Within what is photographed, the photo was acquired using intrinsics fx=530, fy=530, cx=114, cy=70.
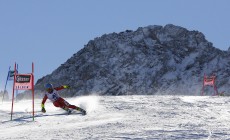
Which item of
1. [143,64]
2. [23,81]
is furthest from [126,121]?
[143,64]

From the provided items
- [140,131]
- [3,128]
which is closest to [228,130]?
[140,131]

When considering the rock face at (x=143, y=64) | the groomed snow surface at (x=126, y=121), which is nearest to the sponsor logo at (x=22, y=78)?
the groomed snow surface at (x=126, y=121)

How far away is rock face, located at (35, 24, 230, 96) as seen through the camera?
134375 millimetres

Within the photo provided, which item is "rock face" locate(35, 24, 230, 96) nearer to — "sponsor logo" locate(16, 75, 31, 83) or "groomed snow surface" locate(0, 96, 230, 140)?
"groomed snow surface" locate(0, 96, 230, 140)

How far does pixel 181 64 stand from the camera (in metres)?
143

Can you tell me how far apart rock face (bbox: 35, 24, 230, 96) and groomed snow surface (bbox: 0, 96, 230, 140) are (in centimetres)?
10375

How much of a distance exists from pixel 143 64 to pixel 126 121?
136m

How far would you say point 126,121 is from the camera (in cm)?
1593

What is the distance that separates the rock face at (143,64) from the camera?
134375 millimetres

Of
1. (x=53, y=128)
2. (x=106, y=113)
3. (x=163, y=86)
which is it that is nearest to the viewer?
(x=53, y=128)

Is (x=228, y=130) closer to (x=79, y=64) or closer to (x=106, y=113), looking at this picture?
(x=106, y=113)

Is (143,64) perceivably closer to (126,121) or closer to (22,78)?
(22,78)

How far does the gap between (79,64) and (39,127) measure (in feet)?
Result: 447

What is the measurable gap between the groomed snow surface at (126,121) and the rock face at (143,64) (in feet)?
340
